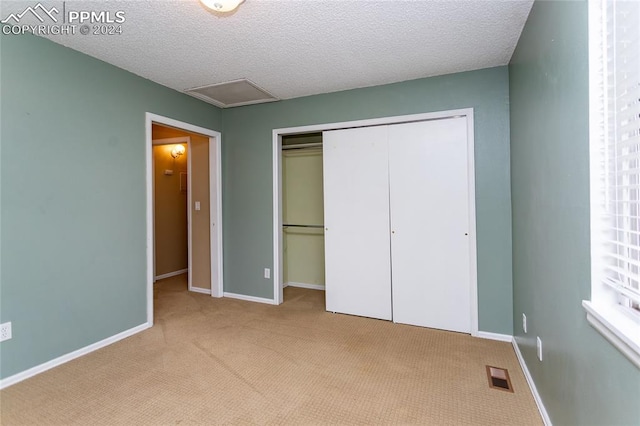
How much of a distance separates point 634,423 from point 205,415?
1840 millimetres

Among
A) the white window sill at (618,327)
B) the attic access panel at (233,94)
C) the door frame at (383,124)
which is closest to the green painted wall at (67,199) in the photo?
the attic access panel at (233,94)

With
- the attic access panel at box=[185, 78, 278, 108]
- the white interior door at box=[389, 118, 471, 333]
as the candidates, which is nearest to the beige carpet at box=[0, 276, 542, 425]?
the white interior door at box=[389, 118, 471, 333]

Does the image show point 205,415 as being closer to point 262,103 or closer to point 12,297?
point 12,297

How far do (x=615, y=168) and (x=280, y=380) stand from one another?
2082 mm

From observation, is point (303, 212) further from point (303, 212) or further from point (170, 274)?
point (170, 274)

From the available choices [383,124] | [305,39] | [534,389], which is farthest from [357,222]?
[534,389]

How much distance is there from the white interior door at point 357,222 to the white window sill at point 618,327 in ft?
6.80

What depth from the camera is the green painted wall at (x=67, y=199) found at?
2.06 metres

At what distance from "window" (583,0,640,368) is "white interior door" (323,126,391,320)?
203 cm

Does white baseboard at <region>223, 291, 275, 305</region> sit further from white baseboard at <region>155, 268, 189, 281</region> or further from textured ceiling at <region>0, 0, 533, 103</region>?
textured ceiling at <region>0, 0, 533, 103</region>

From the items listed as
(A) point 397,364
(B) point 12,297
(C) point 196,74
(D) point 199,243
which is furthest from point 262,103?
(A) point 397,364

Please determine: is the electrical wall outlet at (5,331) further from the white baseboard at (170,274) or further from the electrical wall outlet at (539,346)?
the electrical wall outlet at (539,346)

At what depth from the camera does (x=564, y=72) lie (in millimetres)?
1348

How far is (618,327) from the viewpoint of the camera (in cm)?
93
